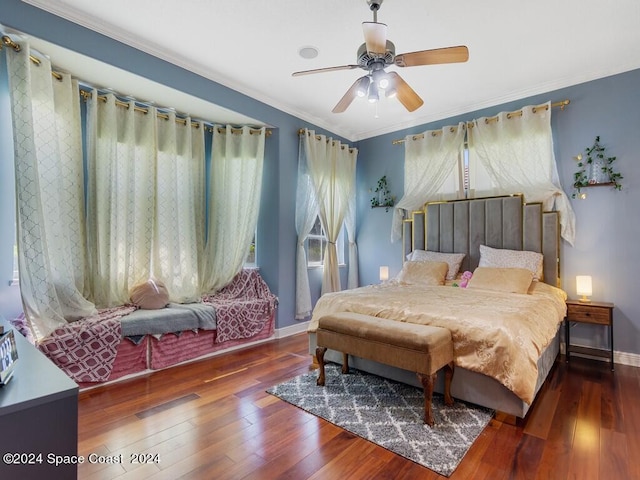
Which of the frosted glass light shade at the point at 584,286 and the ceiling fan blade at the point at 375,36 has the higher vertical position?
the ceiling fan blade at the point at 375,36

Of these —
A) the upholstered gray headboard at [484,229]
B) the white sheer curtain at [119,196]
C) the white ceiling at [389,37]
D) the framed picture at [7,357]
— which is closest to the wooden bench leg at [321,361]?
the framed picture at [7,357]

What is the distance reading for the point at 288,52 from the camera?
3.05 m

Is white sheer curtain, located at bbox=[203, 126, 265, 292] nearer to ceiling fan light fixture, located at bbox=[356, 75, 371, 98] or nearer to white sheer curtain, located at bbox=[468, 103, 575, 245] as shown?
ceiling fan light fixture, located at bbox=[356, 75, 371, 98]

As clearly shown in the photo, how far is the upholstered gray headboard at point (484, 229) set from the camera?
362 cm

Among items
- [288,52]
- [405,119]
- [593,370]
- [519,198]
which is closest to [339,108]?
[288,52]

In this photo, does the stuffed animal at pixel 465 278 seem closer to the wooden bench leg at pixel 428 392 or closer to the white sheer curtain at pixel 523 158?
the white sheer curtain at pixel 523 158

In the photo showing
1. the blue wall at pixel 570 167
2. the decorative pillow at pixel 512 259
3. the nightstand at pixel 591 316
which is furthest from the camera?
the decorative pillow at pixel 512 259

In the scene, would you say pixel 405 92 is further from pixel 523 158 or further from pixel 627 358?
pixel 627 358

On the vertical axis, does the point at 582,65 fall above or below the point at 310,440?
above

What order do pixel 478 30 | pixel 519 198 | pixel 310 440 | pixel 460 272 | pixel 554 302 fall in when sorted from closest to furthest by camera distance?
pixel 310 440
pixel 478 30
pixel 554 302
pixel 519 198
pixel 460 272

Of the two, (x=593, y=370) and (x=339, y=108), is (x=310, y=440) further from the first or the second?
(x=593, y=370)

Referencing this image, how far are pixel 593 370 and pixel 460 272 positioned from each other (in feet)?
4.98

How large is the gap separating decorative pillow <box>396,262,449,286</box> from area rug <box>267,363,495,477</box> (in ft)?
4.57

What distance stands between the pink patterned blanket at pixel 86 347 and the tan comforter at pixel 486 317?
5.64ft
